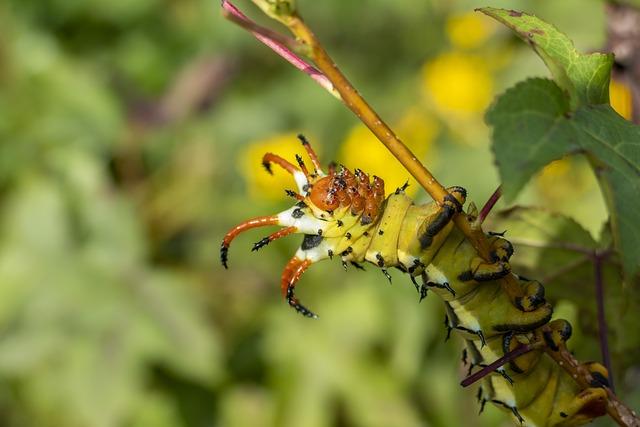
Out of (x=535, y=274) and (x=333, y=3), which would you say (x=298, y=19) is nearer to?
(x=535, y=274)

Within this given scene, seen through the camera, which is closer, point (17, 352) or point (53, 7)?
point (17, 352)

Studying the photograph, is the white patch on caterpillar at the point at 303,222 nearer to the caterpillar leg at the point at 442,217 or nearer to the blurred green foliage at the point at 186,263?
the caterpillar leg at the point at 442,217

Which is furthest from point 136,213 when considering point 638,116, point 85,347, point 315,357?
point 638,116

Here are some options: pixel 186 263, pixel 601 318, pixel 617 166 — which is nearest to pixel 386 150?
pixel 186 263

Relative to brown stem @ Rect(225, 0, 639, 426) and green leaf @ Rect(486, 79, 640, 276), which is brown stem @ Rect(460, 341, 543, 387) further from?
green leaf @ Rect(486, 79, 640, 276)

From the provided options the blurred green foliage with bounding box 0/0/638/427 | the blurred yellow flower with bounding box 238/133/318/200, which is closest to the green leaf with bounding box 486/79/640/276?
the blurred green foliage with bounding box 0/0/638/427

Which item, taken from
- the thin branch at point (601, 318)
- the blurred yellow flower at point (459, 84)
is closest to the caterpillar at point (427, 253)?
the thin branch at point (601, 318)

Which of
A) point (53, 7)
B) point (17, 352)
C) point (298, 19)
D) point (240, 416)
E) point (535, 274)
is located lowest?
point (240, 416)
